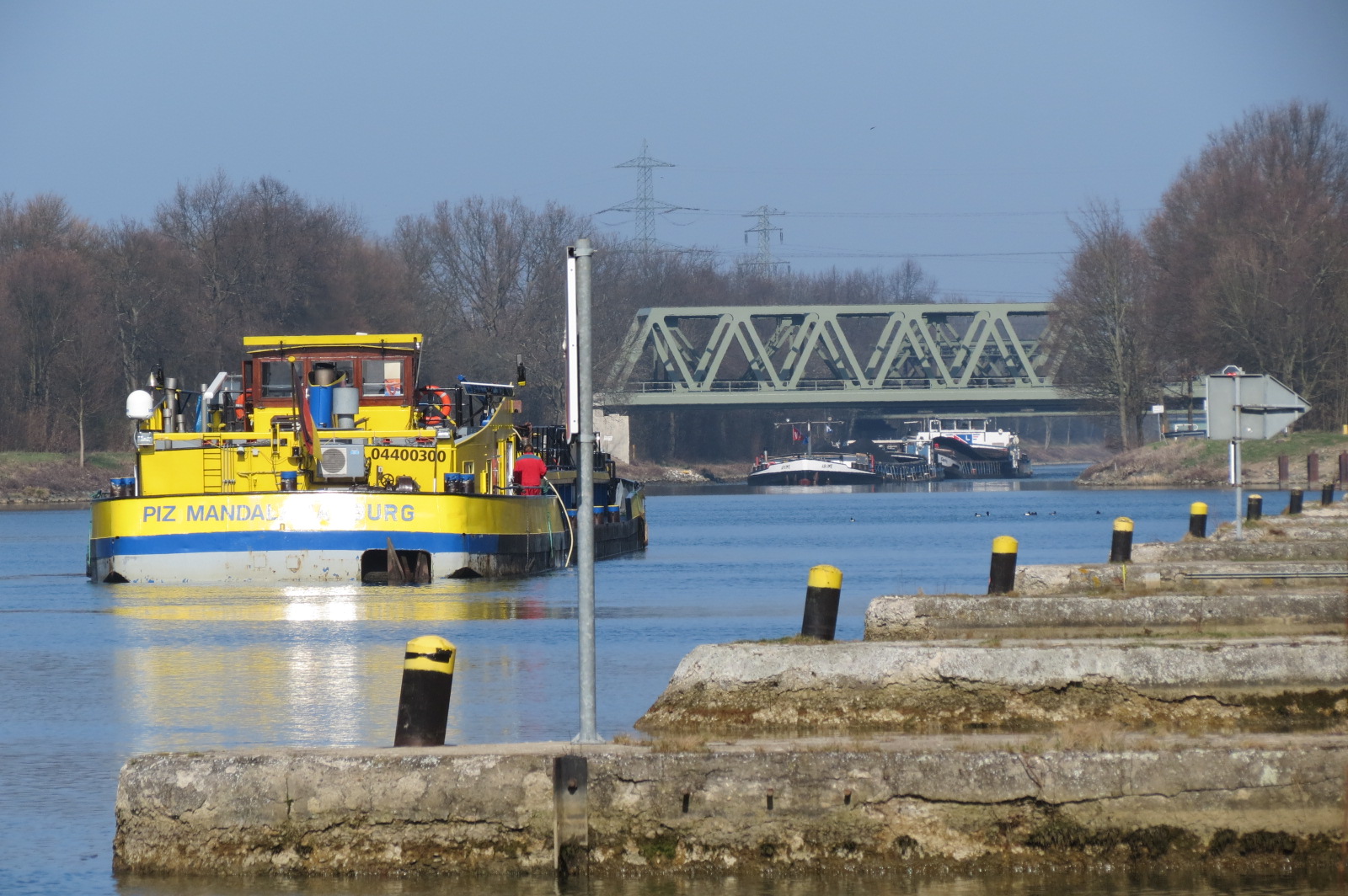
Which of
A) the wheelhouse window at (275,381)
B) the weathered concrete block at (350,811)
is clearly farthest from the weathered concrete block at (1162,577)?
the wheelhouse window at (275,381)

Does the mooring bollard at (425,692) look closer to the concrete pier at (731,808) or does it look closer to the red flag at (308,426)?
the concrete pier at (731,808)

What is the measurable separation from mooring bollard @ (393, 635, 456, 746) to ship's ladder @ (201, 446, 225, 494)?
21.7 m

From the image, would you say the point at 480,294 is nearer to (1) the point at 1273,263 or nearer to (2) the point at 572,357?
(1) the point at 1273,263

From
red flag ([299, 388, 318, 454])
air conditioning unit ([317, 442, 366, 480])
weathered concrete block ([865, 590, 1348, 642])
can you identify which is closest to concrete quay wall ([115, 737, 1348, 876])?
weathered concrete block ([865, 590, 1348, 642])

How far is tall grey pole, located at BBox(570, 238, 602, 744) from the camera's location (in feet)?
31.3

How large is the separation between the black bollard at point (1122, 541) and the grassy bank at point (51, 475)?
214ft

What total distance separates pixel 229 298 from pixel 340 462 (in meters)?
67.1

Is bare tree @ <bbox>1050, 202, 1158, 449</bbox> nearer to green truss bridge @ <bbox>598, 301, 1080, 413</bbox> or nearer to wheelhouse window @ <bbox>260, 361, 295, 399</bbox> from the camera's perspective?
green truss bridge @ <bbox>598, 301, 1080, 413</bbox>

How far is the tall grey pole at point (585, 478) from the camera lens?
9547mm

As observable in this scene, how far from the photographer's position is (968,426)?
184 m

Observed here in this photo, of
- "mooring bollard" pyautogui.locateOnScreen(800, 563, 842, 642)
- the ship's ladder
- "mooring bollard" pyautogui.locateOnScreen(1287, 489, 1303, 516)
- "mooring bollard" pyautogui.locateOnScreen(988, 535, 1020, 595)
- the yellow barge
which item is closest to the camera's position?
"mooring bollard" pyautogui.locateOnScreen(800, 563, 842, 642)

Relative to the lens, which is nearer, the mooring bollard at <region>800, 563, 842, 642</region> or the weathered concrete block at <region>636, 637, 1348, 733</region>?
the weathered concrete block at <region>636, 637, 1348, 733</region>

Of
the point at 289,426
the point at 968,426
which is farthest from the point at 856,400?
the point at 289,426

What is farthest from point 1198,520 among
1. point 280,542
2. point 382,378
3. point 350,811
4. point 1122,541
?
point 350,811
